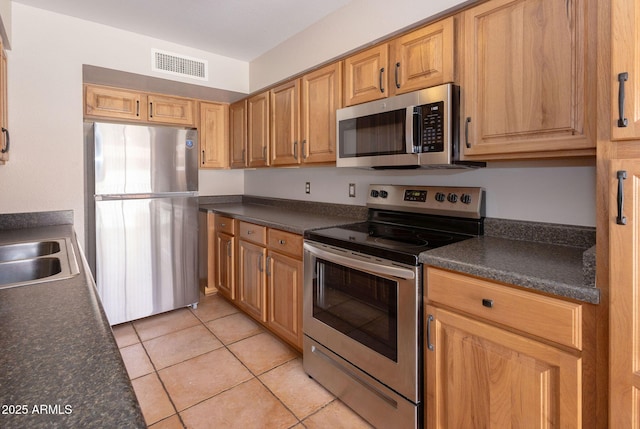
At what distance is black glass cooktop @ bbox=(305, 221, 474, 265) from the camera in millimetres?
1489

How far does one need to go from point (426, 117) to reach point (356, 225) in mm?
832

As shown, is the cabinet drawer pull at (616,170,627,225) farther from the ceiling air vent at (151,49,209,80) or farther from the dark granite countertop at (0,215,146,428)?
the ceiling air vent at (151,49,209,80)

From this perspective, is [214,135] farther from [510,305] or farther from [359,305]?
[510,305]

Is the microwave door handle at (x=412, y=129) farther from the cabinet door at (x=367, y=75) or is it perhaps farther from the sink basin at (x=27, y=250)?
the sink basin at (x=27, y=250)

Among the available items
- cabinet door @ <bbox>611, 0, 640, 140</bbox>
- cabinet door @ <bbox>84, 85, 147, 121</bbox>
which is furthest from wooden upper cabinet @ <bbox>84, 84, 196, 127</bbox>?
cabinet door @ <bbox>611, 0, 640, 140</bbox>

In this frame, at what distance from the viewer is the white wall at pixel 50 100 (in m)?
2.25

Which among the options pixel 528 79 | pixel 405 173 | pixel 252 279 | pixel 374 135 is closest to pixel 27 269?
pixel 252 279

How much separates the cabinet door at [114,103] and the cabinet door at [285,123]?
122 cm

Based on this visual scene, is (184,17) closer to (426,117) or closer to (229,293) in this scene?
(426,117)

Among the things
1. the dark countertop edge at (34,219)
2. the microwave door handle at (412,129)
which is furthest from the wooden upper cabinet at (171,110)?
the microwave door handle at (412,129)

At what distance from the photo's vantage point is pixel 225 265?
3.07 meters

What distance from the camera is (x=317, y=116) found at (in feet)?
7.85

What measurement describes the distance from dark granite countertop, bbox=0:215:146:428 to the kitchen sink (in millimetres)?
292

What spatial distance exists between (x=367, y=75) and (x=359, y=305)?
4.37 feet
